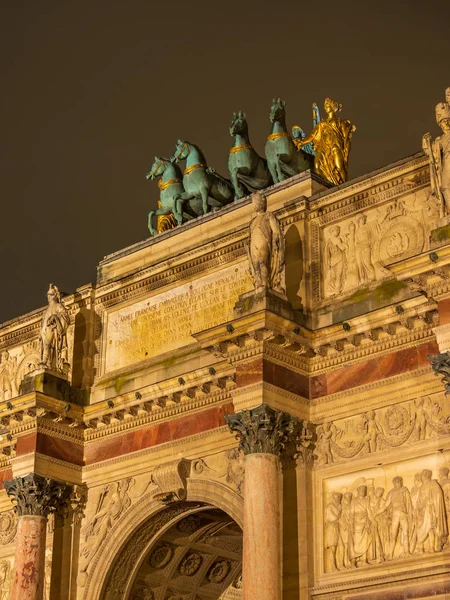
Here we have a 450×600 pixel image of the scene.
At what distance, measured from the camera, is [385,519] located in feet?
60.6

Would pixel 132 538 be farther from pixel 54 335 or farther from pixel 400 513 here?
pixel 400 513

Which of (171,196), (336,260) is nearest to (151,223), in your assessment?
(171,196)

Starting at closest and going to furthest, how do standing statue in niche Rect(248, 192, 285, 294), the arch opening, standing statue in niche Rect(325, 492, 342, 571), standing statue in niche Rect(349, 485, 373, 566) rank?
standing statue in niche Rect(349, 485, 373, 566) → standing statue in niche Rect(325, 492, 342, 571) → standing statue in niche Rect(248, 192, 285, 294) → the arch opening

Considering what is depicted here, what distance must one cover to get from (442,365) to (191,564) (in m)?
8.61

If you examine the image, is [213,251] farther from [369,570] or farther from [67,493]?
[369,570]

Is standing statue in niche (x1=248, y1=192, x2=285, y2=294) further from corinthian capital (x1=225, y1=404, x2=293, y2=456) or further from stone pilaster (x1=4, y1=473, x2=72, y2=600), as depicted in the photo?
stone pilaster (x1=4, y1=473, x2=72, y2=600)

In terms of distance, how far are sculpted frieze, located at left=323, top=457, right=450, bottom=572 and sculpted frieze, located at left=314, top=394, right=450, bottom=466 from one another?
371mm

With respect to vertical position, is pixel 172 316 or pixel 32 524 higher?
pixel 172 316

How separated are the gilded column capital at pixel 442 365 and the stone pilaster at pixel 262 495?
9.72ft

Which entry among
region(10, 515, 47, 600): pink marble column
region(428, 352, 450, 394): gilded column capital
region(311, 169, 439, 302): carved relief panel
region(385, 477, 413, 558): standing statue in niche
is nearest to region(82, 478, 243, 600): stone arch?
region(10, 515, 47, 600): pink marble column

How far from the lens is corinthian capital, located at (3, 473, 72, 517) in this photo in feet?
73.2

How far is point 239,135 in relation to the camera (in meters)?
25.3

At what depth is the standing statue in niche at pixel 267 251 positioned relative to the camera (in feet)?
66.2

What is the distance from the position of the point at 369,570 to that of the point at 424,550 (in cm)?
100
